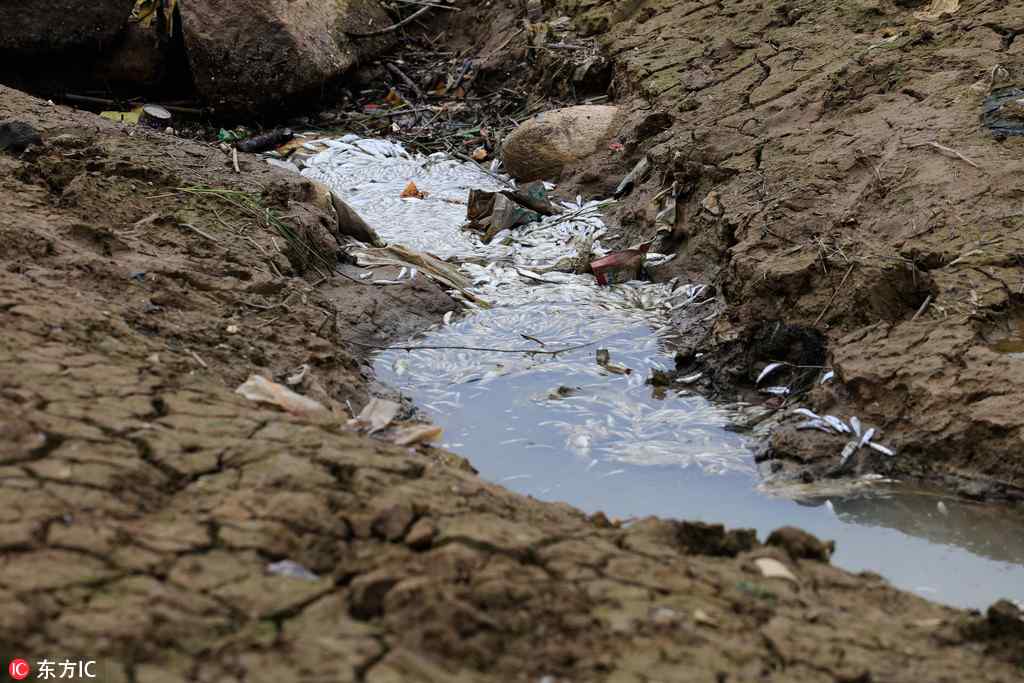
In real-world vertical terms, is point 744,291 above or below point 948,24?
below

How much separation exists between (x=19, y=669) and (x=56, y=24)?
766cm

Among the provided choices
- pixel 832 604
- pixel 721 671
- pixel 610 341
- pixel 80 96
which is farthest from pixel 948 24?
pixel 80 96

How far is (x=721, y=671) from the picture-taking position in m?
1.96

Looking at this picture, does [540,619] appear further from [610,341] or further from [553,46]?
[553,46]

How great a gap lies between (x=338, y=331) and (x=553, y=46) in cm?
431

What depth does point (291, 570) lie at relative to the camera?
208cm

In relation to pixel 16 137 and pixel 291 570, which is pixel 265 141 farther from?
pixel 291 570

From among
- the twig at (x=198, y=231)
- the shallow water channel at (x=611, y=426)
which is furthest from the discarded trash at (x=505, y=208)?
the twig at (x=198, y=231)

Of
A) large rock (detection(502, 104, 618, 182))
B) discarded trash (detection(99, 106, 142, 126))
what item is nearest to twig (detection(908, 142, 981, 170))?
large rock (detection(502, 104, 618, 182))

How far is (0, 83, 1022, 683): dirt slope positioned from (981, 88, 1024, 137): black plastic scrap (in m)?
3.11

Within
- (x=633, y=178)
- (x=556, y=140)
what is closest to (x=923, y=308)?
(x=633, y=178)

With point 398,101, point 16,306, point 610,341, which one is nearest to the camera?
point 16,306

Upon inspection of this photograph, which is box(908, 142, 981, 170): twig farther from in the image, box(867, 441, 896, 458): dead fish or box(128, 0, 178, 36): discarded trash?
box(128, 0, 178, 36): discarded trash

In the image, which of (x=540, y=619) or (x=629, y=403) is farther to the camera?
(x=629, y=403)
